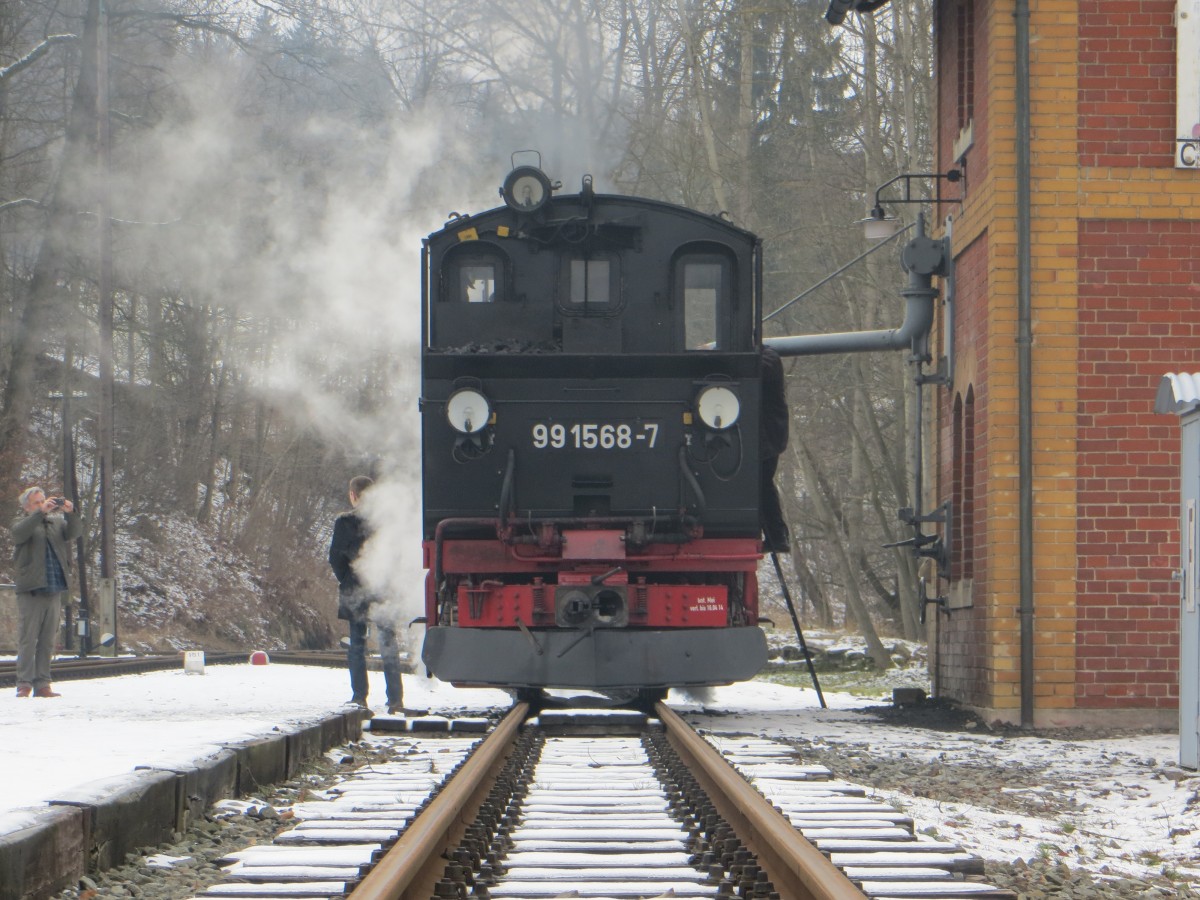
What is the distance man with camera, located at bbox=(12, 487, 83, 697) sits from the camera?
1237cm

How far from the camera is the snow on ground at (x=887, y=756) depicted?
20.1 ft

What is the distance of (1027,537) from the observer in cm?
1153

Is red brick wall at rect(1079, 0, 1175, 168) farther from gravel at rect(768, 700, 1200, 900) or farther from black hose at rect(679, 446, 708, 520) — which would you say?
gravel at rect(768, 700, 1200, 900)

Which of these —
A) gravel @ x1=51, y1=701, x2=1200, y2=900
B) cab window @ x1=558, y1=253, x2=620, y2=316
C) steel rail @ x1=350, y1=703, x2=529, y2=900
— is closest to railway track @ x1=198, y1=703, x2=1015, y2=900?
steel rail @ x1=350, y1=703, x2=529, y2=900

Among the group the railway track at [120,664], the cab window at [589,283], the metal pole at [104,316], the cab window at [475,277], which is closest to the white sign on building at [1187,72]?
the cab window at [589,283]

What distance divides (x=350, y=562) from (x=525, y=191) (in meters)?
2.88

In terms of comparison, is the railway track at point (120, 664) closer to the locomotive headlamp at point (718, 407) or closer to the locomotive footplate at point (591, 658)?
the locomotive footplate at point (591, 658)

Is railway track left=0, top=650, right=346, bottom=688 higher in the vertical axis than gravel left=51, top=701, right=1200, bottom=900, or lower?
lower

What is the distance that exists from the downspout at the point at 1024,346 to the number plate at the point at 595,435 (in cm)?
260

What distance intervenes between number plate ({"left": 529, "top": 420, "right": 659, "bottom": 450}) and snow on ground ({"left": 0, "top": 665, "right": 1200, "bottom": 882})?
1.93 m

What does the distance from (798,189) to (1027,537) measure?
13.9 m

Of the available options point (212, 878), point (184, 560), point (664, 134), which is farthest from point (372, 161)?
point (212, 878)

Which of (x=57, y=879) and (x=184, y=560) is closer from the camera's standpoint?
(x=57, y=879)

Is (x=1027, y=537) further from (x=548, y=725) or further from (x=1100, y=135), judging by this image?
(x=548, y=725)
